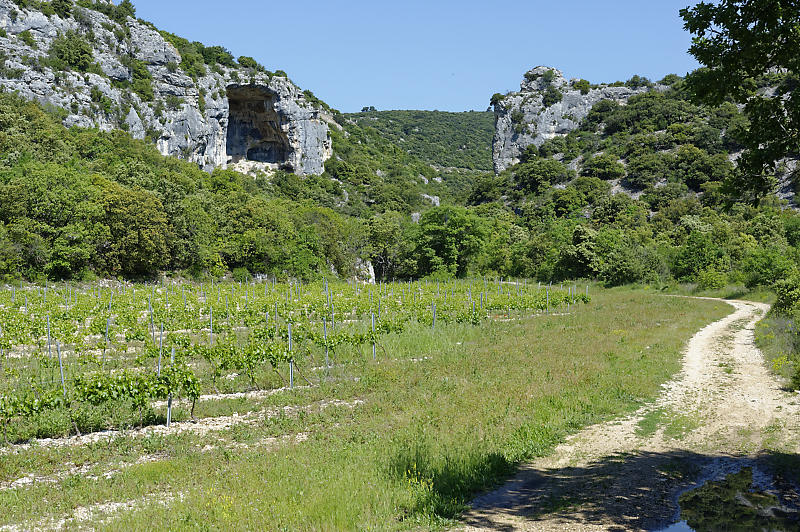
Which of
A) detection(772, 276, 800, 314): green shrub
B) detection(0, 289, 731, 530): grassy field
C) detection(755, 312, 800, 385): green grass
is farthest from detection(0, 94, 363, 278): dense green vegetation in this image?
detection(772, 276, 800, 314): green shrub

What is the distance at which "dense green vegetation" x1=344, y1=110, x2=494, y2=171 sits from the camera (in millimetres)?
159625

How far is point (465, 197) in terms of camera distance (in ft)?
372

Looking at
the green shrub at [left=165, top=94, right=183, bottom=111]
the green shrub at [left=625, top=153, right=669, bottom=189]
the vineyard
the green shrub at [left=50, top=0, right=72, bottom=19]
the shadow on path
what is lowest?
the shadow on path

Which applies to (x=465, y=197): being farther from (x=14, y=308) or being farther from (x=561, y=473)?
(x=561, y=473)

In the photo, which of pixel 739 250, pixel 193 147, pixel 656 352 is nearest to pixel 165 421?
pixel 656 352

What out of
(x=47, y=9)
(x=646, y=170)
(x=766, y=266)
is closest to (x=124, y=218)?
(x=766, y=266)

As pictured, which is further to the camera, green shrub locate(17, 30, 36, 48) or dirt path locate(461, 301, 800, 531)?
green shrub locate(17, 30, 36, 48)

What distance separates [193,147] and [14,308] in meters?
63.8

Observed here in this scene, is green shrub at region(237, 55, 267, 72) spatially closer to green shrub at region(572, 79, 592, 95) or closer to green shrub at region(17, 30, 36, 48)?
green shrub at region(17, 30, 36, 48)

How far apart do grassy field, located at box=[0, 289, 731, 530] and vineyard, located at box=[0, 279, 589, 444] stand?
2.75 feet

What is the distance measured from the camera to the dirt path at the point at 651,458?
6781mm

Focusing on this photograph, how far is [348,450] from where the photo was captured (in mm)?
8891

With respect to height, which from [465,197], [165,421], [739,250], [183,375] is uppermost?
[465,197]

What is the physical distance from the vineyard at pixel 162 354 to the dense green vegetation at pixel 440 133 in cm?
12970
